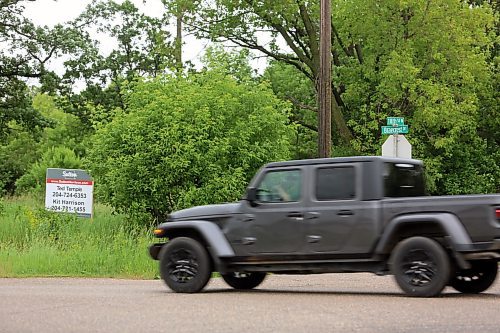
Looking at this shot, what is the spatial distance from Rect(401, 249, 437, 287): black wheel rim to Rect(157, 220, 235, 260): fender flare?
258 cm

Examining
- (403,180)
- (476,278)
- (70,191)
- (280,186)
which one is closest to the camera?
(403,180)

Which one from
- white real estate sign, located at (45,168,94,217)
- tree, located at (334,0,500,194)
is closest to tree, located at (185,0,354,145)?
tree, located at (334,0,500,194)

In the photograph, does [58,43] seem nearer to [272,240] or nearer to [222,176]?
[222,176]

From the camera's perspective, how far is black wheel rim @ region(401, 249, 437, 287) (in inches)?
522

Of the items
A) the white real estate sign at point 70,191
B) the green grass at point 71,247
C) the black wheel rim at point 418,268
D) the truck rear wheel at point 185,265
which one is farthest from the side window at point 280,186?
the white real estate sign at point 70,191

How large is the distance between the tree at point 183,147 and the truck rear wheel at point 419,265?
12867 mm

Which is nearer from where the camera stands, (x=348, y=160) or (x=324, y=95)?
(x=348, y=160)

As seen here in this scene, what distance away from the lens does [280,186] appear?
1460 cm

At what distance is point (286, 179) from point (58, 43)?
108ft

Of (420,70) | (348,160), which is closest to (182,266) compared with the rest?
(348,160)

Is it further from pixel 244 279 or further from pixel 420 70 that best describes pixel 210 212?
pixel 420 70

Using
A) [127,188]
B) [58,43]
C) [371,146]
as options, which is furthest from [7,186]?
[127,188]

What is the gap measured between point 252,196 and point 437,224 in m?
2.75

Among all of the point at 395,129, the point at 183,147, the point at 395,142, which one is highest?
the point at 395,129
